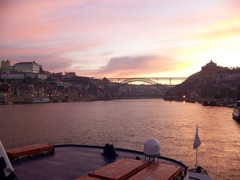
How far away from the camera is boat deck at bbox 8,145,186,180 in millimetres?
13383

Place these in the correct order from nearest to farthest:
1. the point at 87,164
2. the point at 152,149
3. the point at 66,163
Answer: the point at 152,149, the point at 87,164, the point at 66,163

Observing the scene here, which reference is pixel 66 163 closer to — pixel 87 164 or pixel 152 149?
pixel 87 164

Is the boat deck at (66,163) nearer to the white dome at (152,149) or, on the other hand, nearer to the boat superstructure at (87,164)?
the boat superstructure at (87,164)

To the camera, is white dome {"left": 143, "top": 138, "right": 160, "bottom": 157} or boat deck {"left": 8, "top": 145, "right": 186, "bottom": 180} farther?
white dome {"left": 143, "top": 138, "right": 160, "bottom": 157}

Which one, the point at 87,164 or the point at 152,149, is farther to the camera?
the point at 87,164

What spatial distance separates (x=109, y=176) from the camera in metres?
10.8

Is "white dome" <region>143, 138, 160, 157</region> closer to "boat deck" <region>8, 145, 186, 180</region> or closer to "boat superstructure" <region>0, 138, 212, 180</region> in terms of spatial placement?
"boat superstructure" <region>0, 138, 212, 180</region>

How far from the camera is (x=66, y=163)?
1541 centimetres

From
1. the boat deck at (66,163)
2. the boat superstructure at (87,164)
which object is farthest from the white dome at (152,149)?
the boat deck at (66,163)

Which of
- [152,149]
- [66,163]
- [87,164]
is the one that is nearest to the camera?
[152,149]

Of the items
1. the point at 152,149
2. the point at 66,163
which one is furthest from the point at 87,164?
the point at 152,149

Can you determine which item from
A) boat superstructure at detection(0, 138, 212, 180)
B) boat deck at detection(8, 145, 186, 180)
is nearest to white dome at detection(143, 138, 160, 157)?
boat superstructure at detection(0, 138, 212, 180)

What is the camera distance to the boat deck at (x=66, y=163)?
1338cm

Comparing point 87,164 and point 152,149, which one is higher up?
point 152,149
